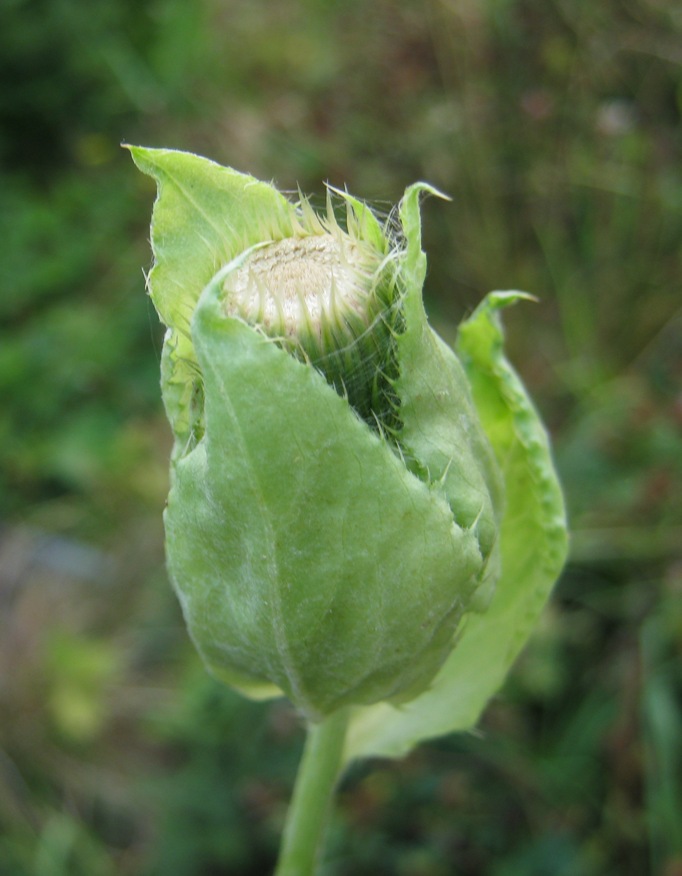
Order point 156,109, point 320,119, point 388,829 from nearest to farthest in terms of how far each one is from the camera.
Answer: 1. point 388,829
2. point 320,119
3. point 156,109

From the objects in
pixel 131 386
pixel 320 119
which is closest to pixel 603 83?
pixel 320 119

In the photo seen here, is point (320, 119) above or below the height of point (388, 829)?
above

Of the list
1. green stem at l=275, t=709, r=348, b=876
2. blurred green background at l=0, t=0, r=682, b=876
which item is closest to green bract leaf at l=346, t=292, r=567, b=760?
green stem at l=275, t=709, r=348, b=876

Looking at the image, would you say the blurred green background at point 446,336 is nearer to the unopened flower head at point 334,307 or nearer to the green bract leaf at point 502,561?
the green bract leaf at point 502,561

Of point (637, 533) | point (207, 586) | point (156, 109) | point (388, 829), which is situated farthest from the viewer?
point (156, 109)

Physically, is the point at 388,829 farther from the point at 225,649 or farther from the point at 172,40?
the point at 172,40

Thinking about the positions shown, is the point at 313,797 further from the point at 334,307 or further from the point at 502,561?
the point at 334,307

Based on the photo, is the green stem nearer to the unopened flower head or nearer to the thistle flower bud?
the thistle flower bud

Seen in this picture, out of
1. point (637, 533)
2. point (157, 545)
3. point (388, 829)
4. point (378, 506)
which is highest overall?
point (378, 506)
